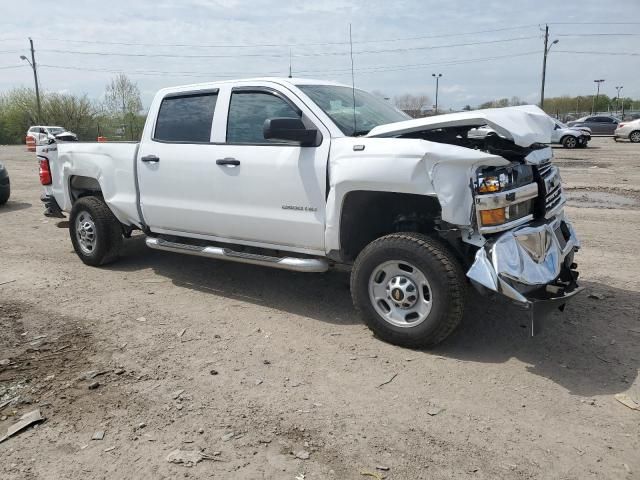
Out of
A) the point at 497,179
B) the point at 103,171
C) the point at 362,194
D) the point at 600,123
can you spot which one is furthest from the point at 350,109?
the point at 600,123

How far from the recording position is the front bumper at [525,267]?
12.2ft

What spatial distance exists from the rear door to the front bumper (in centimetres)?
267

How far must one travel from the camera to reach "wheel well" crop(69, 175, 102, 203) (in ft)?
22.5

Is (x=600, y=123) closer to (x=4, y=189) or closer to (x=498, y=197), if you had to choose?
(x=4, y=189)

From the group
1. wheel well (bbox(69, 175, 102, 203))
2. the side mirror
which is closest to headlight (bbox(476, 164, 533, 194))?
the side mirror

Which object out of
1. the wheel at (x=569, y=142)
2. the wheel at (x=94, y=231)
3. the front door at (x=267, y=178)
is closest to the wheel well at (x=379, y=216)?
the front door at (x=267, y=178)

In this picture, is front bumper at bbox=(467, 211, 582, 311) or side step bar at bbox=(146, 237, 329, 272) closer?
front bumper at bbox=(467, 211, 582, 311)

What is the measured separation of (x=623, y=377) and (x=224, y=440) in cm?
267

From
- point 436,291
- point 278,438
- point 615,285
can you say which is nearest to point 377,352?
point 436,291

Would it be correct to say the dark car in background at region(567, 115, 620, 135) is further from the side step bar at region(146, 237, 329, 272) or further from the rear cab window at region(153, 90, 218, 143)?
the side step bar at region(146, 237, 329, 272)

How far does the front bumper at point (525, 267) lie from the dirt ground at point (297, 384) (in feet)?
1.71

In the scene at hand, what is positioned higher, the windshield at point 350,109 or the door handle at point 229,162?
the windshield at point 350,109

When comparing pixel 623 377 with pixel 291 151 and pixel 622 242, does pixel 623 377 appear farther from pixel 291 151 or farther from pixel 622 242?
pixel 622 242

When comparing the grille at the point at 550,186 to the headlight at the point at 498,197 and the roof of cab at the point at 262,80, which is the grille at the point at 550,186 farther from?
the roof of cab at the point at 262,80
